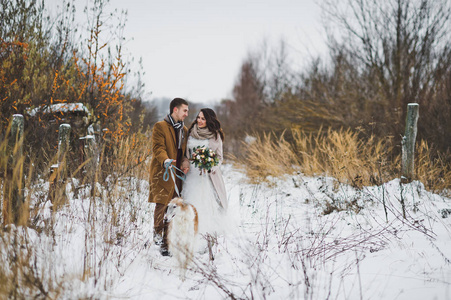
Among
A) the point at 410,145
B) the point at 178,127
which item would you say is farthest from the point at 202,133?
the point at 410,145

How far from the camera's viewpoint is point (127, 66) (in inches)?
233

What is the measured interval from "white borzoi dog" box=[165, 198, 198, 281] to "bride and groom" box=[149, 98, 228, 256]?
1.41ft

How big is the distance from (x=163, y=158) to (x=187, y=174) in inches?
13.9

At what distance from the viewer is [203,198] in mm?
3189

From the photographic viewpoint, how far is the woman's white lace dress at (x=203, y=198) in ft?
10.5

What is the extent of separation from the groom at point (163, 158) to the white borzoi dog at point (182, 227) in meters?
0.46

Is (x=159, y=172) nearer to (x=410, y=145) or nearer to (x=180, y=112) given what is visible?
(x=180, y=112)

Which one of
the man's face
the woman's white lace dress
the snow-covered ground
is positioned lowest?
the snow-covered ground

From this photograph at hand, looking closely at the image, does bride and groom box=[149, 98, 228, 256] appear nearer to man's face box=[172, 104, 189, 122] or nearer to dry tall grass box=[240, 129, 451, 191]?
man's face box=[172, 104, 189, 122]

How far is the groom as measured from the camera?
3.20 metres

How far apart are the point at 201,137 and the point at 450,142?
5.77 meters

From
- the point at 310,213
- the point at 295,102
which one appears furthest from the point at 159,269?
the point at 295,102

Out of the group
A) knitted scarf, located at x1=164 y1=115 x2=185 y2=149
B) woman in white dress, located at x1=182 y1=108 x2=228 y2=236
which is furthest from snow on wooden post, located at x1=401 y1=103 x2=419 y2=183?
knitted scarf, located at x1=164 y1=115 x2=185 y2=149

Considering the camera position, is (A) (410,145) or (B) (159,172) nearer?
(B) (159,172)
